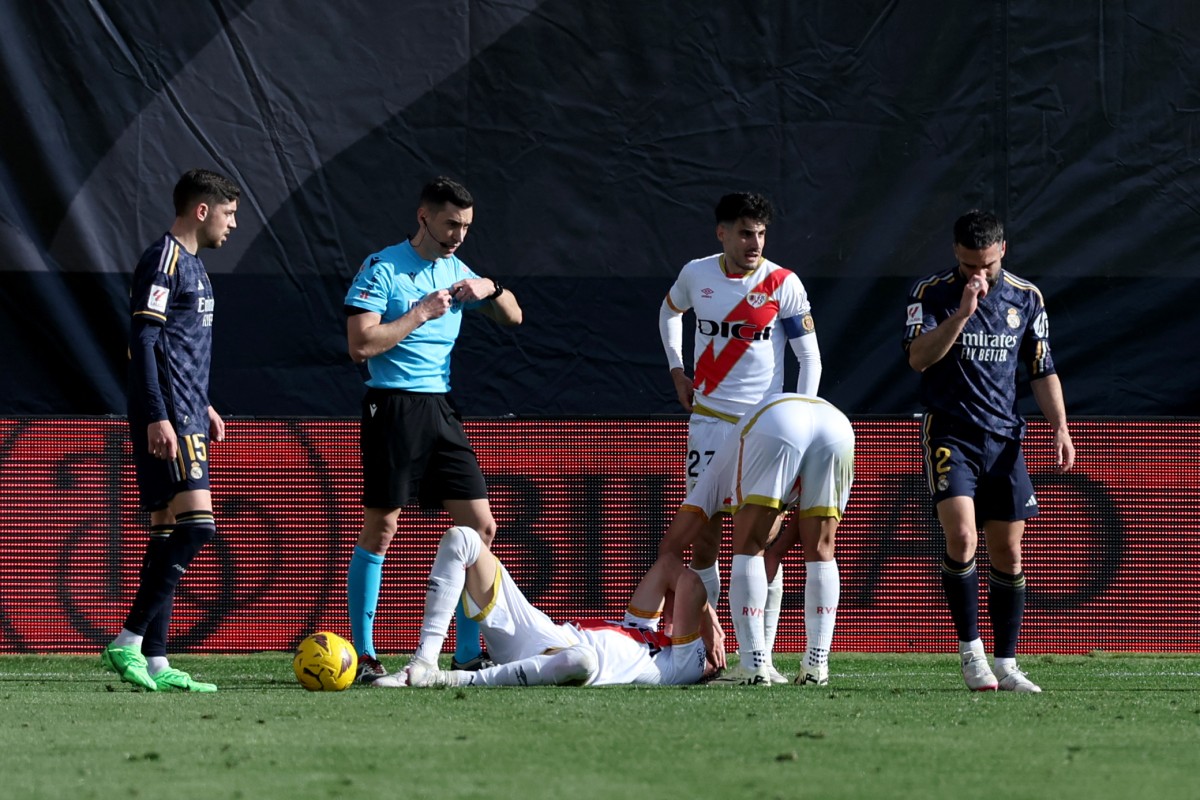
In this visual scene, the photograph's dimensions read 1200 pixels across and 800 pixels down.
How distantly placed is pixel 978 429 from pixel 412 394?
224 cm

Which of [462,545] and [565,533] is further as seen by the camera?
[565,533]

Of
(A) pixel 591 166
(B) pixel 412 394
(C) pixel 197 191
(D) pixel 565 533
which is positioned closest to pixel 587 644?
(B) pixel 412 394

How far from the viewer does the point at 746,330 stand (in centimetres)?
705

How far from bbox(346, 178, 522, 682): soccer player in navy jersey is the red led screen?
1.46 metres

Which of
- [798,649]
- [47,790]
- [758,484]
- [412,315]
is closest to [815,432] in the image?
[758,484]

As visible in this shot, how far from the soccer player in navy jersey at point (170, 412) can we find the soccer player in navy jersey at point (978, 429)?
8.83ft

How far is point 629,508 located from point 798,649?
3.57 ft

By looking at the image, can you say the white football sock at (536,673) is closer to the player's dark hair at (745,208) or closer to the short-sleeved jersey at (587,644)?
the short-sleeved jersey at (587,644)

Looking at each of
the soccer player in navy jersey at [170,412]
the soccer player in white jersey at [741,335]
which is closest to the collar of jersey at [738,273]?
the soccer player in white jersey at [741,335]

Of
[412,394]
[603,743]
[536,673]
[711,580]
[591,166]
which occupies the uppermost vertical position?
[591,166]

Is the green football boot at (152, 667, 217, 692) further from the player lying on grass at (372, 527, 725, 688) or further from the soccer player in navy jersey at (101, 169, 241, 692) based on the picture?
the player lying on grass at (372, 527, 725, 688)

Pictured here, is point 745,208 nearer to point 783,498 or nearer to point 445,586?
point 783,498

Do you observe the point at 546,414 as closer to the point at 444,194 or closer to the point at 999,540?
the point at 444,194

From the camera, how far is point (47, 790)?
3.74 m
